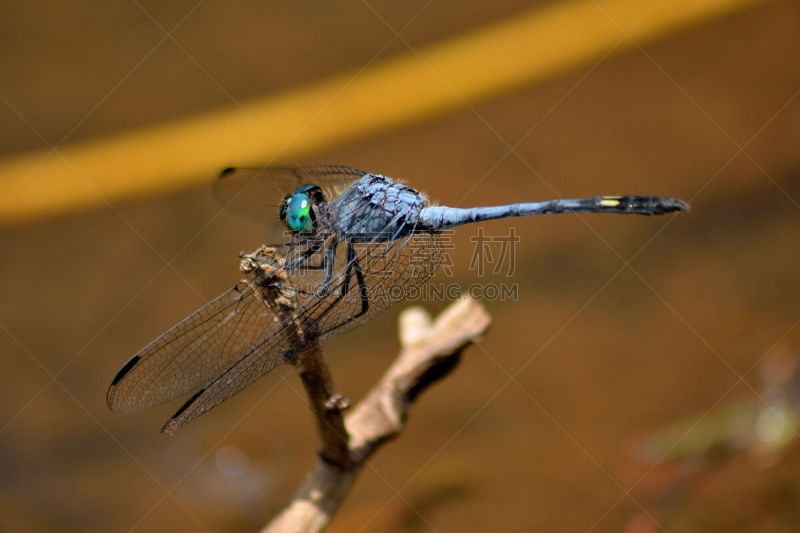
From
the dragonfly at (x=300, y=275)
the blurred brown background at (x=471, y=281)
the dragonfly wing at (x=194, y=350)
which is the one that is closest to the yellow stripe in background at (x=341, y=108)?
the blurred brown background at (x=471, y=281)

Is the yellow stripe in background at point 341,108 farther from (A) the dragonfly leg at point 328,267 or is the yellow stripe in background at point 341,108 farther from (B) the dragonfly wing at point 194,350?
(B) the dragonfly wing at point 194,350

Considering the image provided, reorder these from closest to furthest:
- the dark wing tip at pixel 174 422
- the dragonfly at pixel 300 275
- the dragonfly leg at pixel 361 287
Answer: the dark wing tip at pixel 174 422 → the dragonfly at pixel 300 275 → the dragonfly leg at pixel 361 287

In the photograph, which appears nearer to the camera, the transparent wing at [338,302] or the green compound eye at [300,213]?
the transparent wing at [338,302]

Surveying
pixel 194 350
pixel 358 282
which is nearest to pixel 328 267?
pixel 358 282

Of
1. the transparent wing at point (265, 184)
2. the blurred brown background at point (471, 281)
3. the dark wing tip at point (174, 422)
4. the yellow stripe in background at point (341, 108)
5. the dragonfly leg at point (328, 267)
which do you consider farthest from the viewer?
the yellow stripe in background at point (341, 108)

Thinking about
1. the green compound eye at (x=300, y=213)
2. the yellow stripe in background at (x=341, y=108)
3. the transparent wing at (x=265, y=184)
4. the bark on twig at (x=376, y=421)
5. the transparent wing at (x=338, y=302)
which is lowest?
the bark on twig at (x=376, y=421)

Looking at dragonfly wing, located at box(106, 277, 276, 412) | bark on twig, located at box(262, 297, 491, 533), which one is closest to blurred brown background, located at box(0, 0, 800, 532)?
bark on twig, located at box(262, 297, 491, 533)

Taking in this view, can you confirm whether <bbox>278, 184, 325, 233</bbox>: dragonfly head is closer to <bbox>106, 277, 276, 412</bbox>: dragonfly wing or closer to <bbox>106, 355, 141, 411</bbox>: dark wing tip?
<bbox>106, 277, 276, 412</bbox>: dragonfly wing

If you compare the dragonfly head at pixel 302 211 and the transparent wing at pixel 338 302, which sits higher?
the dragonfly head at pixel 302 211

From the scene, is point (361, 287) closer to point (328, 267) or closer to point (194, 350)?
point (328, 267)
